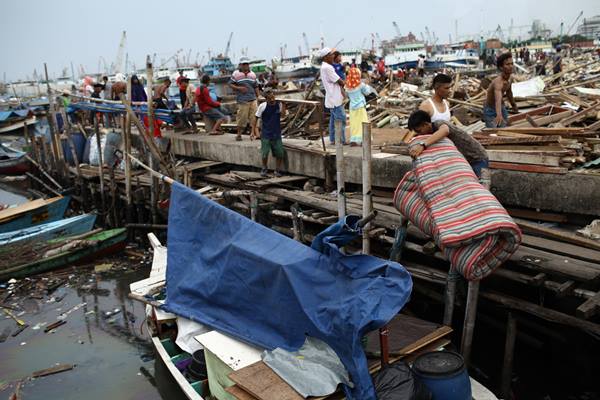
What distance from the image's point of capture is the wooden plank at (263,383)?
4918 mm

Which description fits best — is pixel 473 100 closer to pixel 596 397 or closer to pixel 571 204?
pixel 571 204

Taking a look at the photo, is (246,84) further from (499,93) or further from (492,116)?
(499,93)

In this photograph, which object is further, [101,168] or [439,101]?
[101,168]

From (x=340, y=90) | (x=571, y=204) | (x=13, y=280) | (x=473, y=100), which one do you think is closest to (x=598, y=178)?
(x=571, y=204)

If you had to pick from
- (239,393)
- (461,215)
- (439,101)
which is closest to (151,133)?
(439,101)

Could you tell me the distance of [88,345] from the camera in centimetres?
968

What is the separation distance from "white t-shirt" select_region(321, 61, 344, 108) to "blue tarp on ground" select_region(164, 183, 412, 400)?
3662 millimetres

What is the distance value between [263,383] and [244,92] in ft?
29.0

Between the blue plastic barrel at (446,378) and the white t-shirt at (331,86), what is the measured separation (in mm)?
6008

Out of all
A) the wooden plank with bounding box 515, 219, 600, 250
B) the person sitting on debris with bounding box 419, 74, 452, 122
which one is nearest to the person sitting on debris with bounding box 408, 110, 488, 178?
the person sitting on debris with bounding box 419, 74, 452, 122

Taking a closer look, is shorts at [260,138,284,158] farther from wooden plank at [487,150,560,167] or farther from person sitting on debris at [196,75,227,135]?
wooden plank at [487,150,560,167]

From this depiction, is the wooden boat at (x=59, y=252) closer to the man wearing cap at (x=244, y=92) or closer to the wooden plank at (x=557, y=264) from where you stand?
the man wearing cap at (x=244, y=92)

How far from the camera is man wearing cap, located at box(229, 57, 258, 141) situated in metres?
12.7

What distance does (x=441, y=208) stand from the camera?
18.8 ft
